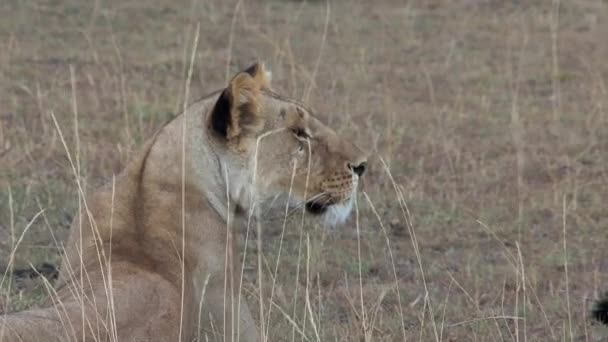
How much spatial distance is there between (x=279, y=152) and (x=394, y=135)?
3134 millimetres

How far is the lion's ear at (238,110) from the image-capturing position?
3.86 meters

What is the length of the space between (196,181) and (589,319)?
1518mm

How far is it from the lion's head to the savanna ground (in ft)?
0.50

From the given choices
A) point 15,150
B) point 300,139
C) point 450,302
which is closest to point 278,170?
point 300,139

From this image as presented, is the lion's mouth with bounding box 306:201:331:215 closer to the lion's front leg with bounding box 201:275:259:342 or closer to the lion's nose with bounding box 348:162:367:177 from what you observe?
the lion's nose with bounding box 348:162:367:177

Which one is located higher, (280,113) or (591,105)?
(280,113)

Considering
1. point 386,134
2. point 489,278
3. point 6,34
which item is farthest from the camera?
point 6,34

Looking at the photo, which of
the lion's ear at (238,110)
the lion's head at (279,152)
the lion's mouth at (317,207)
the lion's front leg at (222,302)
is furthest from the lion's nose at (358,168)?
the lion's front leg at (222,302)

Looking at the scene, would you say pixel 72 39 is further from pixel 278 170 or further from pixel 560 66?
pixel 278 170

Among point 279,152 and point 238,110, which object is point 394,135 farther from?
point 238,110

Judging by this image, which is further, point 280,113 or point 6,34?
point 6,34

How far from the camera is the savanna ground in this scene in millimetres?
4891

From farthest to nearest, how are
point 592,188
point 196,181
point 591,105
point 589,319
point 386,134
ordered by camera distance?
point 591,105
point 386,134
point 592,188
point 589,319
point 196,181

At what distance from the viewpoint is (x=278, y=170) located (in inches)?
158
